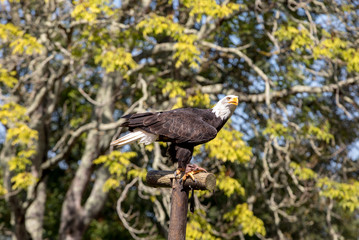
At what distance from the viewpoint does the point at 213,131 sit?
5094mm

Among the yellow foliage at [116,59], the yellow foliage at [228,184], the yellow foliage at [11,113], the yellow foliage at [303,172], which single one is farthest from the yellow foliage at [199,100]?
the yellow foliage at [11,113]

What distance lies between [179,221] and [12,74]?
5.60 m

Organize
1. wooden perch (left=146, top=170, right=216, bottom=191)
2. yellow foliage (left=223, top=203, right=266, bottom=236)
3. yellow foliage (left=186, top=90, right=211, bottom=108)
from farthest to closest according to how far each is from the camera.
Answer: yellow foliage (left=223, top=203, right=266, bottom=236) < yellow foliage (left=186, top=90, right=211, bottom=108) < wooden perch (left=146, top=170, right=216, bottom=191)

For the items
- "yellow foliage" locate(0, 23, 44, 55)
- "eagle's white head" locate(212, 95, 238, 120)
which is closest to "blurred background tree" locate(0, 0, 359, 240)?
"yellow foliage" locate(0, 23, 44, 55)

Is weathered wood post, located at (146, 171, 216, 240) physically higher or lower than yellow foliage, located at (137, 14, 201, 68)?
higher

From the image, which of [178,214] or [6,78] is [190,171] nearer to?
[178,214]

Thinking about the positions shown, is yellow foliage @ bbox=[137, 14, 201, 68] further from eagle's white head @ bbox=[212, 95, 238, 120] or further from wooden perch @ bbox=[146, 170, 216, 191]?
wooden perch @ bbox=[146, 170, 216, 191]

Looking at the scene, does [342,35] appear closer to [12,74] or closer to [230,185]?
→ [230,185]

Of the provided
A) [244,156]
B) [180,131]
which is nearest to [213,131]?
[180,131]

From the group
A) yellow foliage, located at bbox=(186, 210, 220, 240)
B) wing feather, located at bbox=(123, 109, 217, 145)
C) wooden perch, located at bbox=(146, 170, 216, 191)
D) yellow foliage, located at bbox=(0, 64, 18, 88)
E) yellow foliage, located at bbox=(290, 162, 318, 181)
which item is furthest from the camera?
yellow foliage, located at bbox=(290, 162, 318, 181)

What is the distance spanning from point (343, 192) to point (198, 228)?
2.90 meters

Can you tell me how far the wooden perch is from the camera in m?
4.85

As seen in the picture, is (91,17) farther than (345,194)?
No

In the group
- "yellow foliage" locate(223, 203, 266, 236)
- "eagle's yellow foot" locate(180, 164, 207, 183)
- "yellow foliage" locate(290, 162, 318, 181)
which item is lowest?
"yellow foliage" locate(223, 203, 266, 236)
